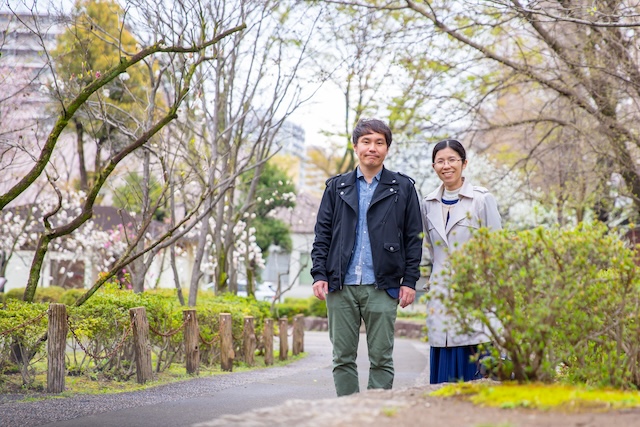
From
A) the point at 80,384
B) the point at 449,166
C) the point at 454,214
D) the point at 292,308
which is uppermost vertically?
the point at 449,166

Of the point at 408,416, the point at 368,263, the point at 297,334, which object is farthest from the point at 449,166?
the point at 297,334

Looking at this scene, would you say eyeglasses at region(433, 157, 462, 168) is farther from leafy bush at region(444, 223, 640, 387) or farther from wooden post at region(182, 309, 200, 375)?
wooden post at region(182, 309, 200, 375)

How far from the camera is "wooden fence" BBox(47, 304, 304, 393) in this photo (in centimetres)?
803

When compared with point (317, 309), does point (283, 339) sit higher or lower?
lower

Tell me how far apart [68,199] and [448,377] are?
2799 cm

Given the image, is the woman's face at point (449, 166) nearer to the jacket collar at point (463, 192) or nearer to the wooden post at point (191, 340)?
the jacket collar at point (463, 192)

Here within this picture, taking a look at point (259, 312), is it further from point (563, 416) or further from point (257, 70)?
point (563, 416)

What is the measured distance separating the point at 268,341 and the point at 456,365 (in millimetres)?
8503

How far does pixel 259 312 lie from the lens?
1487 centimetres

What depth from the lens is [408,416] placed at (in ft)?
11.4

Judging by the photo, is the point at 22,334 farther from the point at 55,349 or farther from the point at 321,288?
the point at 321,288

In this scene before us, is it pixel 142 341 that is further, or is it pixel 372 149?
pixel 142 341

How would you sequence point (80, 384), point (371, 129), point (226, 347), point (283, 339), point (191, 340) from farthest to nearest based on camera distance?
point (283, 339) < point (226, 347) < point (191, 340) < point (80, 384) < point (371, 129)

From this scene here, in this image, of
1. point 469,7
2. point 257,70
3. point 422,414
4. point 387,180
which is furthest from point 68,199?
point 422,414
